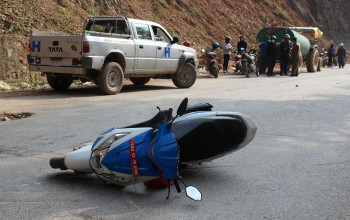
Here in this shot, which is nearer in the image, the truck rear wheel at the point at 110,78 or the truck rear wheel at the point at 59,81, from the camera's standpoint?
the truck rear wheel at the point at 110,78

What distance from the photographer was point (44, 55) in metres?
11.3

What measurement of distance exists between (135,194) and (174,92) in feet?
28.0

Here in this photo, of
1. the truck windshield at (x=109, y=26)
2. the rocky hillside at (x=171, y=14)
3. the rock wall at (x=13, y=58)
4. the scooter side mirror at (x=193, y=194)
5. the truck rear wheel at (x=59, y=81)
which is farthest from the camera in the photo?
the rocky hillside at (x=171, y=14)

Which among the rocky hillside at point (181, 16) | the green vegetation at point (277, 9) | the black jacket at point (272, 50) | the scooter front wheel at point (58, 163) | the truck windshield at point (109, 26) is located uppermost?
the green vegetation at point (277, 9)

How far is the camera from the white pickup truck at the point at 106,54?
35.7 ft

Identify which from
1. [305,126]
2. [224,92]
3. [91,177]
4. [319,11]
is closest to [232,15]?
[319,11]

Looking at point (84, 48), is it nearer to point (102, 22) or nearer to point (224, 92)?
point (102, 22)

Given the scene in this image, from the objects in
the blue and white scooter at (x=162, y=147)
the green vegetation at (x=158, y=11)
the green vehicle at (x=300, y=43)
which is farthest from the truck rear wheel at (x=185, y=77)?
the green vegetation at (x=158, y=11)

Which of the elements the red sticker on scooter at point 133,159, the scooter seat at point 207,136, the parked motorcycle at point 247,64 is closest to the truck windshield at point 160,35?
the parked motorcycle at point 247,64

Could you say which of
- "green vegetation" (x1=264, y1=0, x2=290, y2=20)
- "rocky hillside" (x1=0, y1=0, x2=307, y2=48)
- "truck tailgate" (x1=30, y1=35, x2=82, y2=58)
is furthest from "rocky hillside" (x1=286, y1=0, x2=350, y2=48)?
"truck tailgate" (x1=30, y1=35, x2=82, y2=58)

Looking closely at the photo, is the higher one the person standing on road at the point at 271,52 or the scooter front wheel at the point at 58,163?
the person standing on road at the point at 271,52

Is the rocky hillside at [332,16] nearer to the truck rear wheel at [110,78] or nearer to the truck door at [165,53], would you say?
the truck door at [165,53]

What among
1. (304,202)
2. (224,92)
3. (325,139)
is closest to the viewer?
(304,202)

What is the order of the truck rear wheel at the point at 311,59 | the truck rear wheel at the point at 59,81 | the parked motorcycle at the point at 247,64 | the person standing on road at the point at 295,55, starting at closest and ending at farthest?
the truck rear wheel at the point at 59,81, the parked motorcycle at the point at 247,64, the person standing on road at the point at 295,55, the truck rear wheel at the point at 311,59
